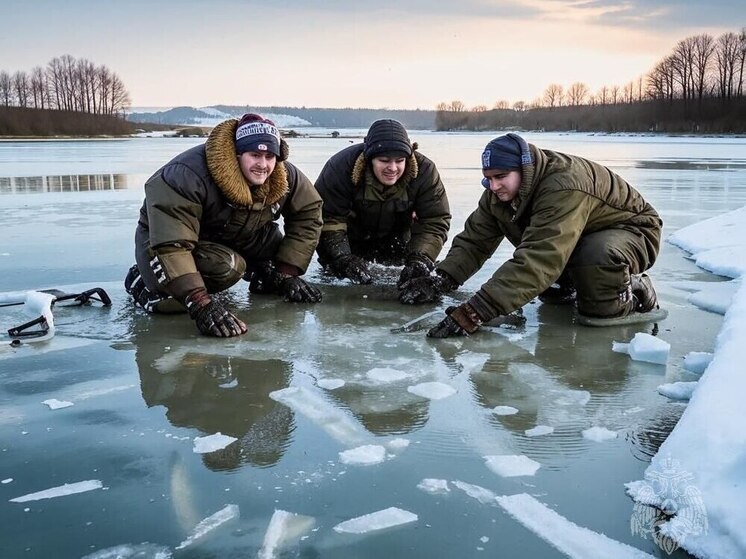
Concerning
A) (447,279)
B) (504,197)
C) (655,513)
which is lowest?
(655,513)

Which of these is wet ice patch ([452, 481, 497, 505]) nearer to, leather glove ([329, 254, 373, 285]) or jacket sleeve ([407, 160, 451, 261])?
leather glove ([329, 254, 373, 285])

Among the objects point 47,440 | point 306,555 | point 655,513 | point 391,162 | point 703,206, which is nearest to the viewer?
point 306,555

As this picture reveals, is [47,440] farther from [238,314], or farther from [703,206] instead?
[703,206]

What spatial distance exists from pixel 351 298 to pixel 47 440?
2501mm

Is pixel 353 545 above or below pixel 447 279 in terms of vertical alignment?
below

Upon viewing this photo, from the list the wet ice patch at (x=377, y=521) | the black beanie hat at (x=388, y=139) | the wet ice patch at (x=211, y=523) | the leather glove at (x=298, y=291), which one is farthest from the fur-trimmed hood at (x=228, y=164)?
the wet ice patch at (x=377, y=521)

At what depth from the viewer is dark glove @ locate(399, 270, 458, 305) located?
4512mm

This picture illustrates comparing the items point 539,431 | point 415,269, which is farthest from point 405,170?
point 539,431

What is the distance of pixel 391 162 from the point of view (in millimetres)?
4898

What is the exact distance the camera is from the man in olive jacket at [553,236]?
3580 millimetres

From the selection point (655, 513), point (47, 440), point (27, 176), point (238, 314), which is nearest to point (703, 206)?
point (238, 314)

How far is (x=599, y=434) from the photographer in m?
2.51

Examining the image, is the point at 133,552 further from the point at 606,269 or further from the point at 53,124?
the point at 53,124

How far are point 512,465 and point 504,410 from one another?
1.56 ft
